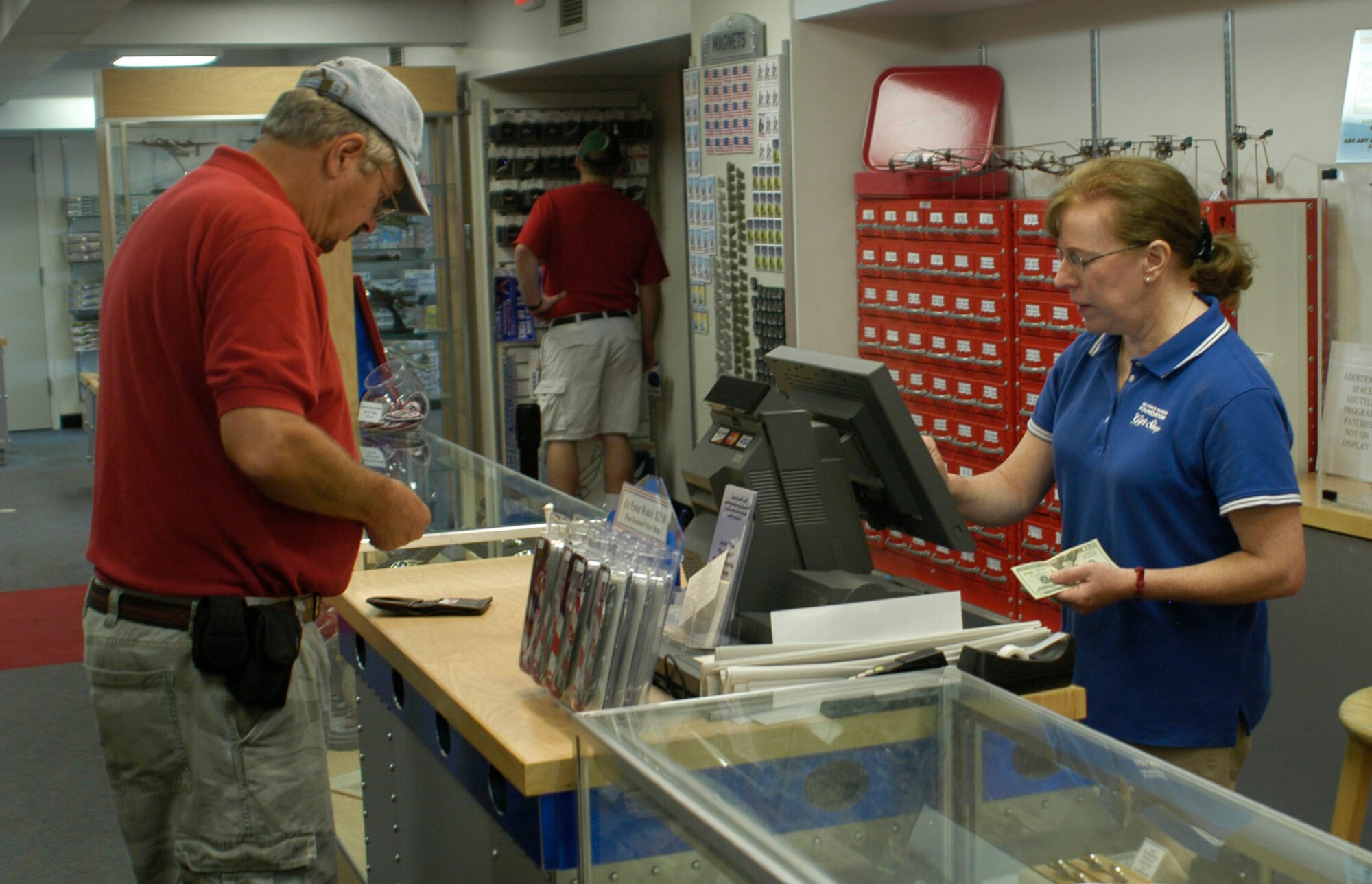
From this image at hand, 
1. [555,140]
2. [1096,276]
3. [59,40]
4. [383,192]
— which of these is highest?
[59,40]

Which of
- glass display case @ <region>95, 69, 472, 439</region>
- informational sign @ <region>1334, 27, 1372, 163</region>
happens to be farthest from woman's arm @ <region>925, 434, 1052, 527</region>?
glass display case @ <region>95, 69, 472, 439</region>

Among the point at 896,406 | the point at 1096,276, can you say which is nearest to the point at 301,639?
the point at 896,406

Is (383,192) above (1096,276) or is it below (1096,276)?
above

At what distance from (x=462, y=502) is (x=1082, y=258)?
5.50 ft

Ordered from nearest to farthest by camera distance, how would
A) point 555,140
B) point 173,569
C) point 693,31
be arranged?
point 173,569
point 693,31
point 555,140

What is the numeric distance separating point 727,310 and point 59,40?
12.0 ft

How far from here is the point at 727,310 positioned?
5836 millimetres

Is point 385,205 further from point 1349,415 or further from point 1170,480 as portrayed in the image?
point 1349,415

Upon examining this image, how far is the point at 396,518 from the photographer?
6.39 feet

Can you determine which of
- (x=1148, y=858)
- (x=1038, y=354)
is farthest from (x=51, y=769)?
(x=1148, y=858)

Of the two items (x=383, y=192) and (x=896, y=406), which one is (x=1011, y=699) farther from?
(x=383, y=192)

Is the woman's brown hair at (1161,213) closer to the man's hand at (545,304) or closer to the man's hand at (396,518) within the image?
the man's hand at (396,518)

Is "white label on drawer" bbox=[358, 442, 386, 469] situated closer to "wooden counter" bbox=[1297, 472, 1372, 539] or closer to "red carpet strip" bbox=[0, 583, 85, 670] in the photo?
"wooden counter" bbox=[1297, 472, 1372, 539]

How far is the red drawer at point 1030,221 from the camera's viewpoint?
427 cm
